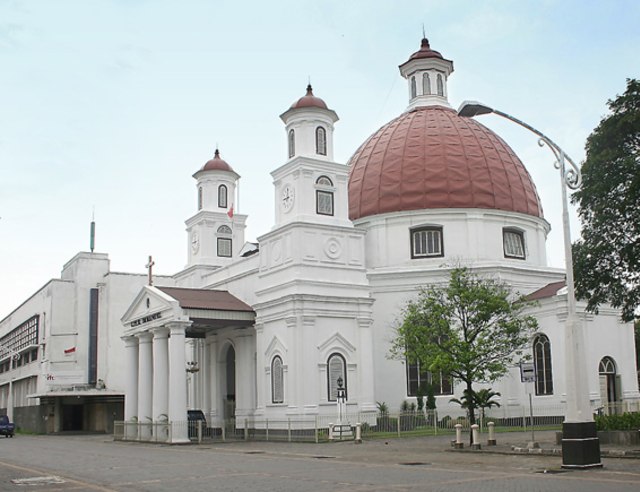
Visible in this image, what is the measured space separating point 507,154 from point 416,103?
340 inches

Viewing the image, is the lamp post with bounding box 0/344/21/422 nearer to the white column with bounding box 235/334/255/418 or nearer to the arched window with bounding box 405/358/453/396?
the white column with bounding box 235/334/255/418

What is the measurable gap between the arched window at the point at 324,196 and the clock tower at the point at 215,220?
12.1 m

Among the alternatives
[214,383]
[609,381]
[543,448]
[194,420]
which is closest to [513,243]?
[609,381]

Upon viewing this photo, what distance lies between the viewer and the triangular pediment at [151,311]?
136ft

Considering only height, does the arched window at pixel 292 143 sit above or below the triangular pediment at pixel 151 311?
above

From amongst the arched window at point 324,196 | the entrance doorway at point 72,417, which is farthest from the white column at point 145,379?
the entrance doorway at point 72,417

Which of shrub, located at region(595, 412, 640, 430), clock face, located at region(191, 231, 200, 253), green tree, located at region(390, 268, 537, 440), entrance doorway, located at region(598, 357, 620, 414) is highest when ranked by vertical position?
clock face, located at region(191, 231, 200, 253)

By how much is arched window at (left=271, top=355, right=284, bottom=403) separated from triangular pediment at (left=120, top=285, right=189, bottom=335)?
4.96 meters

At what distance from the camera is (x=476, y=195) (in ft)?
155

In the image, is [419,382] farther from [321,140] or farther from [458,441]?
[458,441]

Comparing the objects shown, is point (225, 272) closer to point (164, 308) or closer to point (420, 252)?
point (164, 308)

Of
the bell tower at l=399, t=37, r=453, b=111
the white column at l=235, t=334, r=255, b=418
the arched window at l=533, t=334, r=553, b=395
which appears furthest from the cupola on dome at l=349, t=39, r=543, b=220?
the white column at l=235, t=334, r=255, b=418

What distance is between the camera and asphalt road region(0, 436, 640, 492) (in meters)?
16.8

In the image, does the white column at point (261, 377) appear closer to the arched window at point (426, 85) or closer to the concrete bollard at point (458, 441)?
the concrete bollard at point (458, 441)
